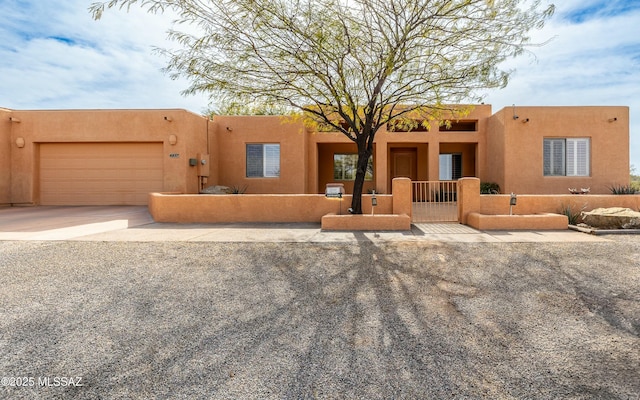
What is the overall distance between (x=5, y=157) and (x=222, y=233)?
12.7 metres

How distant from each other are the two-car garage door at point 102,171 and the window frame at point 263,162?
4036 mm

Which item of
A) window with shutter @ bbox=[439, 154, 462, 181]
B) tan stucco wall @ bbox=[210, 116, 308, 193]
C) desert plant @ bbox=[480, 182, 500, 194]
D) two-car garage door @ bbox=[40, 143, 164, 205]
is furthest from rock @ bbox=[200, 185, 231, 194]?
window with shutter @ bbox=[439, 154, 462, 181]

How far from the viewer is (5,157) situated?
13.4m

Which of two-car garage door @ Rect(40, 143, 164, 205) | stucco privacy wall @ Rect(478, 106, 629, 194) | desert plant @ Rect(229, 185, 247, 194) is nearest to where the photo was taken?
two-car garage door @ Rect(40, 143, 164, 205)

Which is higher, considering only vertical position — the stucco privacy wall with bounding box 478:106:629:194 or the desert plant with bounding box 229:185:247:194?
the stucco privacy wall with bounding box 478:106:629:194

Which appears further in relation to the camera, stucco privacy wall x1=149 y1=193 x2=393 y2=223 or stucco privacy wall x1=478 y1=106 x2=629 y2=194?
stucco privacy wall x1=478 y1=106 x2=629 y2=194

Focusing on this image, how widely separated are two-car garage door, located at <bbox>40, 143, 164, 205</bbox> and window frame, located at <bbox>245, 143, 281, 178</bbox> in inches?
159

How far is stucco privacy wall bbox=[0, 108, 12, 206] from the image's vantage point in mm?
13305

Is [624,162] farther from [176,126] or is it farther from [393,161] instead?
[176,126]

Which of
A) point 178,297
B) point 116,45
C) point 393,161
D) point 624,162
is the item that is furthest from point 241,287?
point 624,162

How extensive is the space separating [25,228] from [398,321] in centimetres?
1005

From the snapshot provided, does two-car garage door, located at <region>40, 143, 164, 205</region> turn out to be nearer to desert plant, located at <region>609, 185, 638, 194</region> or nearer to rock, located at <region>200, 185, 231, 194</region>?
rock, located at <region>200, 185, 231, 194</region>

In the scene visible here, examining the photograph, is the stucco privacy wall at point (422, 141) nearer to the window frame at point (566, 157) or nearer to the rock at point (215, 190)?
the window frame at point (566, 157)

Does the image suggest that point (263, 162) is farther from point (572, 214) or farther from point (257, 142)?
point (572, 214)
